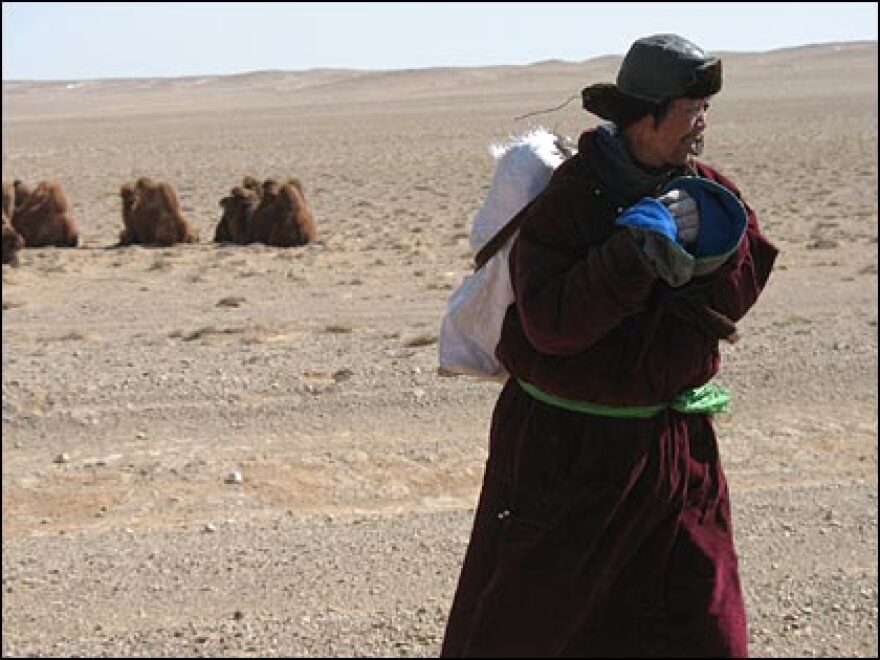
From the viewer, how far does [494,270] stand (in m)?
2.91

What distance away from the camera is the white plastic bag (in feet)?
9.46

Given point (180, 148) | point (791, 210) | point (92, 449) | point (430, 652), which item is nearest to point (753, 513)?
point (430, 652)

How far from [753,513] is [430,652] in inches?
96.2

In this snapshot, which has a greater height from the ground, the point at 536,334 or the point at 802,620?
the point at 536,334

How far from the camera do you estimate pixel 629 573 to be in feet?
9.23

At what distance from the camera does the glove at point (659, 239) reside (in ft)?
8.36

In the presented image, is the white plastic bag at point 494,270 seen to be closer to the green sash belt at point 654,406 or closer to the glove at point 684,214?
the green sash belt at point 654,406

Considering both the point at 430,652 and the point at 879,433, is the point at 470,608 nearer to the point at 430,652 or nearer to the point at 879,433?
the point at 430,652

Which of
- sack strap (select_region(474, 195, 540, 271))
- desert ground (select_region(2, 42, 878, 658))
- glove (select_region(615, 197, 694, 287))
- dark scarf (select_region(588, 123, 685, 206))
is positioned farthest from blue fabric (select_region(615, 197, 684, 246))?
desert ground (select_region(2, 42, 878, 658))

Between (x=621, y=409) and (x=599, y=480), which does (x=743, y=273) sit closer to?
(x=621, y=409)

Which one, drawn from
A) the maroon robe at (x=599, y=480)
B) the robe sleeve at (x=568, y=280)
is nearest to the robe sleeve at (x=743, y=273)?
the maroon robe at (x=599, y=480)

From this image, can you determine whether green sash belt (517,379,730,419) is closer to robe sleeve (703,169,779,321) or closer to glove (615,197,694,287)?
robe sleeve (703,169,779,321)

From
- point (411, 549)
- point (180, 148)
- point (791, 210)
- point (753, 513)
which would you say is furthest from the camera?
point (180, 148)

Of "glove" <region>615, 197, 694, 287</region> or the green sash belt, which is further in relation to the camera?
the green sash belt
